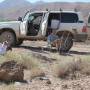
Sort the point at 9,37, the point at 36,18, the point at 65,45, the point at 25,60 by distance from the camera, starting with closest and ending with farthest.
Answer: the point at 25,60 < the point at 65,45 < the point at 36,18 < the point at 9,37

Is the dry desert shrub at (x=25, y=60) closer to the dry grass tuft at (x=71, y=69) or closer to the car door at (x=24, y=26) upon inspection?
the dry grass tuft at (x=71, y=69)

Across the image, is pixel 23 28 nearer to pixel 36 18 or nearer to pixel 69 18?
pixel 36 18

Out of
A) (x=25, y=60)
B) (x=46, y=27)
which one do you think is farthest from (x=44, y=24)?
(x=25, y=60)

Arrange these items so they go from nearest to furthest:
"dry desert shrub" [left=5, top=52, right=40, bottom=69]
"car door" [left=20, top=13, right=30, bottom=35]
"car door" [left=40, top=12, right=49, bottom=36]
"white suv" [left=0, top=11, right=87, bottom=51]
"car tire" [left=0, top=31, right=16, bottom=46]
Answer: "dry desert shrub" [left=5, top=52, right=40, bottom=69], "car door" [left=40, top=12, right=49, bottom=36], "white suv" [left=0, top=11, right=87, bottom=51], "car door" [left=20, top=13, right=30, bottom=35], "car tire" [left=0, top=31, right=16, bottom=46]

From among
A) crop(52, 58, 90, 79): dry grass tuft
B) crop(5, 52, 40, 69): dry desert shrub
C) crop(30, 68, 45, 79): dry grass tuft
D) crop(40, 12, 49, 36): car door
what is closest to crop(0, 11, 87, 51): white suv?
crop(40, 12, 49, 36): car door

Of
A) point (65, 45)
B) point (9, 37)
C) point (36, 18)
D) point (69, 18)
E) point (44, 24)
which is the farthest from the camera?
point (9, 37)

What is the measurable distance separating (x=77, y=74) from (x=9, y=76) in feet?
8.30

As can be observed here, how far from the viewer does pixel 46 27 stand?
22.4m

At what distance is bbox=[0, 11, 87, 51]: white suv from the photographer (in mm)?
22672

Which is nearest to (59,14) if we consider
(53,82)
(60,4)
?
(53,82)

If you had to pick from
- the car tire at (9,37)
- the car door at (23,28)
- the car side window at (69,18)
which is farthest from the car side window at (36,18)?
the car tire at (9,37)

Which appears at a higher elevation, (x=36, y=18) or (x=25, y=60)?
(x=36, y=18)

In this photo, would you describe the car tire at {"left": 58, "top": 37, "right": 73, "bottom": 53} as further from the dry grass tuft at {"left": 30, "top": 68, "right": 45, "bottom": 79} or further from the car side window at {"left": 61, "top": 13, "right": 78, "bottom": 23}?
the dry grass tuft at {"left": 30, "top": 68, "right": 45, "bottom": 79}

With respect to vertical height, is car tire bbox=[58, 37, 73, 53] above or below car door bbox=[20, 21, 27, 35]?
below
